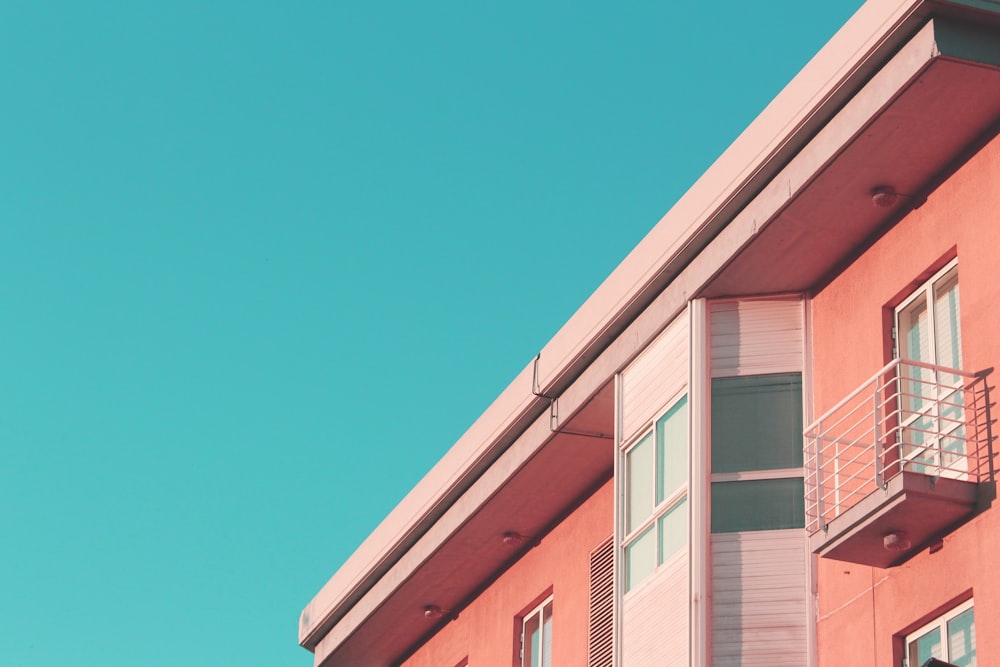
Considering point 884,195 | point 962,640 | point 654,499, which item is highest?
point 884,195

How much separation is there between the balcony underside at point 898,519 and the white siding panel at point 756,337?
2546 mm

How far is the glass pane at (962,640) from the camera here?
14.4m

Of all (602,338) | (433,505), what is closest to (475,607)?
(433,505)

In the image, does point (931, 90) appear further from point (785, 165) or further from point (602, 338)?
point (602, 338)

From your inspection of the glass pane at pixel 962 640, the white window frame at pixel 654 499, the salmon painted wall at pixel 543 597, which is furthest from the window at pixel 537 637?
the glass pane at pixel 962 640

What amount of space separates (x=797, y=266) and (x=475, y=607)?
895 centimetres

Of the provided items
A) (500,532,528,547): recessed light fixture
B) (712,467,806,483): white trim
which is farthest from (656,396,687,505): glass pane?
(500,532,528,547): recessed light fixture

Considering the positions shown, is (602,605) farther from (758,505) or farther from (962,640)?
(962,640)

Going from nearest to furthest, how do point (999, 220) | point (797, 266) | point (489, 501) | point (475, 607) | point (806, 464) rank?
1. point (999, 220)
2. point (806, 464)
3. point (797, 266)
4. point (489, 501)
5. point (475, 607)

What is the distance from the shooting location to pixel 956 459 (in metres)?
15.2

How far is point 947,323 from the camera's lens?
15867 millimetres

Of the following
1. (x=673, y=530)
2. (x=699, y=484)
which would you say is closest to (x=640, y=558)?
(x=673, y=530)

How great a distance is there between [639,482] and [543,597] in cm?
428

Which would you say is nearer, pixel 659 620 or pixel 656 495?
pixel 659 620
